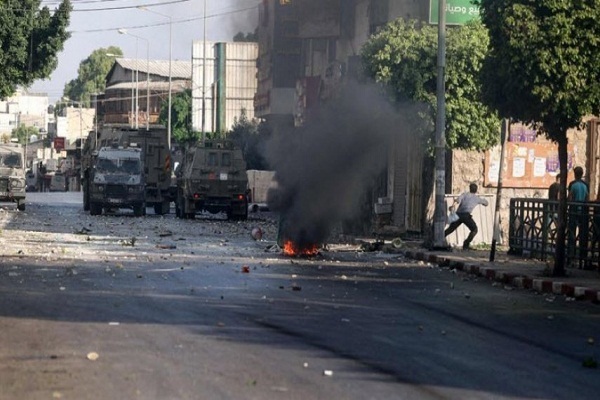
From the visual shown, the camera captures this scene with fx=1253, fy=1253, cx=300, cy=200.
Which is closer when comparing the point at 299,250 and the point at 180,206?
the point at 299,250

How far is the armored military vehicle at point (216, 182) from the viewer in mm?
48656

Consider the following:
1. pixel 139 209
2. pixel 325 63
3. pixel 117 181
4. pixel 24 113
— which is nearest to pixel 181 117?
pixel 325 63

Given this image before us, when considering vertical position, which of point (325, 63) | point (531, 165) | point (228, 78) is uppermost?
point (228, 78)

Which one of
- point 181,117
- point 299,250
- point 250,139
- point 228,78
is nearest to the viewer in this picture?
point 299,250

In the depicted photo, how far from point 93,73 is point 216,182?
124749mm

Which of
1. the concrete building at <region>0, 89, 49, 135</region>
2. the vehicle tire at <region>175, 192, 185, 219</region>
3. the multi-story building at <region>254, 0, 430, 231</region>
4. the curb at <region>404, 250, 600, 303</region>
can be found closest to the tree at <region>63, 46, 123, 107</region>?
the concrete building at <region>0, 89, 49, 135</region>

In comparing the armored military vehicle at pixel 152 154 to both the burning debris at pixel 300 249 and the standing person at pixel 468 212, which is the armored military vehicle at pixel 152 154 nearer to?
the standing person at pixel 468 212

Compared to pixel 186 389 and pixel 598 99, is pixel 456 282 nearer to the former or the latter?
pixel 598 99

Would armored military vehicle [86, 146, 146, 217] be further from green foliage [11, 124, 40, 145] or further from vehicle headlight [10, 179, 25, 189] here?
green foliage [11, 124, 40, 145]

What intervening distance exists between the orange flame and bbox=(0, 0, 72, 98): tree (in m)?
29.3

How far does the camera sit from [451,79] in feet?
107

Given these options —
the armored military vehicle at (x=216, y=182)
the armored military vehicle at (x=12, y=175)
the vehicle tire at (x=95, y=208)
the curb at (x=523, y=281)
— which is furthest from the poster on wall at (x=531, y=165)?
the armored military vehicle at (x=12, y=175)

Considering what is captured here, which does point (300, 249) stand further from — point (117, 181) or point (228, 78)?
point (228, 78)

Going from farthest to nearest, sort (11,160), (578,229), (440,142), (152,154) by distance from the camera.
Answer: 1. (11,160)
2. (152,154)
3. (440,142)
4. (578,229)
